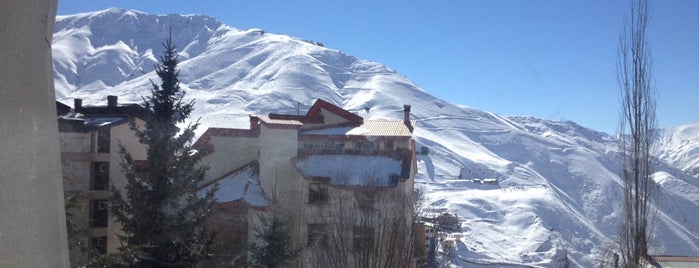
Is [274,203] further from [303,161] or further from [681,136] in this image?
[681,136]

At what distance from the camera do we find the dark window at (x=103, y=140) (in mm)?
20750

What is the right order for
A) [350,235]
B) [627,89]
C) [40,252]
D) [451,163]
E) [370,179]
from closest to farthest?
1. [40,252]
2. [627,89]
3. [350,235]
4. [370,179]
5. [451,163]

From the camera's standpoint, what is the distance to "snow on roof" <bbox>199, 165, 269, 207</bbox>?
62.5ft

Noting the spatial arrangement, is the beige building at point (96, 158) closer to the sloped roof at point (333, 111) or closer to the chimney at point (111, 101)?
the chimney at point (111, 101)

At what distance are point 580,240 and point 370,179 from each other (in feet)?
102

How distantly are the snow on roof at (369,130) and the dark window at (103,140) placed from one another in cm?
682

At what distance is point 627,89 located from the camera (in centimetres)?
1314

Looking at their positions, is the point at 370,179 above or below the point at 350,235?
above

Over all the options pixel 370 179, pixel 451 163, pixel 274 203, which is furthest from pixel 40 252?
pixel 451 163

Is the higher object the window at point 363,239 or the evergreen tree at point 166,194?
the evergreen tree at point 166,194

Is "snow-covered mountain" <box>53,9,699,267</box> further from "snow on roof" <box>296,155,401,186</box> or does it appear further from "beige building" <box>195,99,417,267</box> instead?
"snow on roof" <box>296,155,401,186</box>

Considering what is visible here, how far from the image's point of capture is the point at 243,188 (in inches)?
779

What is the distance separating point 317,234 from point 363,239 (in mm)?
4003

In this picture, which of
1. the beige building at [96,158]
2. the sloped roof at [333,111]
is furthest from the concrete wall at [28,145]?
the sloped roof at [333,111]
